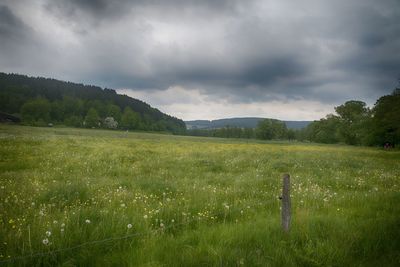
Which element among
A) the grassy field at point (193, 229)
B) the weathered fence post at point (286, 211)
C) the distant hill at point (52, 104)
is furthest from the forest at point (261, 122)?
the weathered fence post at point (286, 211)

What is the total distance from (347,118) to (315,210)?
92675 mm

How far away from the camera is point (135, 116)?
16125cm

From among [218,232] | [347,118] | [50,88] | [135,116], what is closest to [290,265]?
[218,232]

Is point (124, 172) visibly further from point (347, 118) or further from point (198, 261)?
point (347, 118)

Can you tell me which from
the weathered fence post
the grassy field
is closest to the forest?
the grassy field

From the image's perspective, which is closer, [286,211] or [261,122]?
[286,211]

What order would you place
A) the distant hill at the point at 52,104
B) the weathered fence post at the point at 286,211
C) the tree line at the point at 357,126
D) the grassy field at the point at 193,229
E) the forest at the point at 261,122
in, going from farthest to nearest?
1. the distant hill at the point at 52,104
2. the forest at the point at 261,122
3. the tree line at the point at 357,126
4. the weathered fence post at the point at 286,211
5. the grassy field at the point at 193,229

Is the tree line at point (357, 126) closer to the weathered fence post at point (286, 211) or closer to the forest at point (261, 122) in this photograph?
the forest at point (261, 122)

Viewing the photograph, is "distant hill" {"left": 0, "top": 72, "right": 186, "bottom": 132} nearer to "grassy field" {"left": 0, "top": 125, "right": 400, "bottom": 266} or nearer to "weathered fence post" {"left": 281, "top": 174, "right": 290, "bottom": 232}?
"grassy field" {"left": 0, "top": 125, "right": 400, "bottom": 266}

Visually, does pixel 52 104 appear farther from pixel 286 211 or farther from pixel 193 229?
pixel 286 211

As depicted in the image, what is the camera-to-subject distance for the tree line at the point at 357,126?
53.8 m

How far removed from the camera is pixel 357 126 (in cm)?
7869

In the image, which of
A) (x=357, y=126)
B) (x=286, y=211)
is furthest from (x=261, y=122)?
(x=286, y=211)

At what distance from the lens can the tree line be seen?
5381 cm
